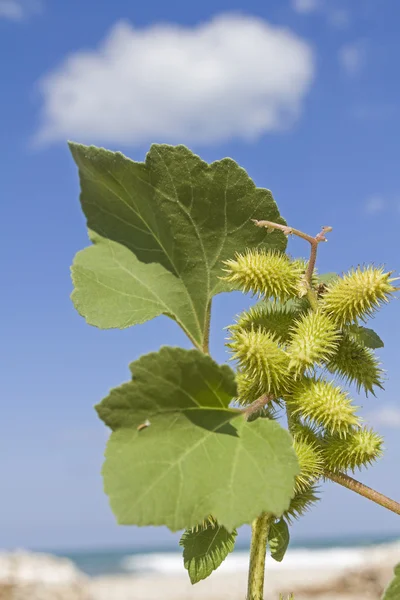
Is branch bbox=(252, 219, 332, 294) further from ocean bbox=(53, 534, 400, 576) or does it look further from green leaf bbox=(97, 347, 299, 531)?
ocean bbox=(53, 534, 400, 576)

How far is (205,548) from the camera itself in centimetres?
144

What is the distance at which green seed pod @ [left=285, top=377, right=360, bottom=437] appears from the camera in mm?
1307

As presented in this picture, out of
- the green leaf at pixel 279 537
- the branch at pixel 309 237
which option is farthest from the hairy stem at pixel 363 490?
the branch at pixel 309 237

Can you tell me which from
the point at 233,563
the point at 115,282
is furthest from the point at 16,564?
the point at 233,563

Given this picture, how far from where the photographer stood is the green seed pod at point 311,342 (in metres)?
1.29

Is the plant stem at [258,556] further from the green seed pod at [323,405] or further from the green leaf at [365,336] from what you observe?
the green leaf at [365,336]

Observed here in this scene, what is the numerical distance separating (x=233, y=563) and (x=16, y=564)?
20923 millimetres

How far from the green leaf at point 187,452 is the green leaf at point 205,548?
1.04ft

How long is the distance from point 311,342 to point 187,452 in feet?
1.00

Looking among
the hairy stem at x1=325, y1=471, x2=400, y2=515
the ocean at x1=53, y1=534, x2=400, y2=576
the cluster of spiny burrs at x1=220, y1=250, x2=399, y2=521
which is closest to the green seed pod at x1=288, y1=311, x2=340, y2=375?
the cluster of spiny burrs at x1=220, y1=250, x2=399, y2=521

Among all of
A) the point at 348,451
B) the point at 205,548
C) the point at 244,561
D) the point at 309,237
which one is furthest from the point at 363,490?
the point at 244,561

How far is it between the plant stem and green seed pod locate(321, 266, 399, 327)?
38 centimetres

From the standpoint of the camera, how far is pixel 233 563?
2678 cm

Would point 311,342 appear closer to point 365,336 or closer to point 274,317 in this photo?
point 274,317
